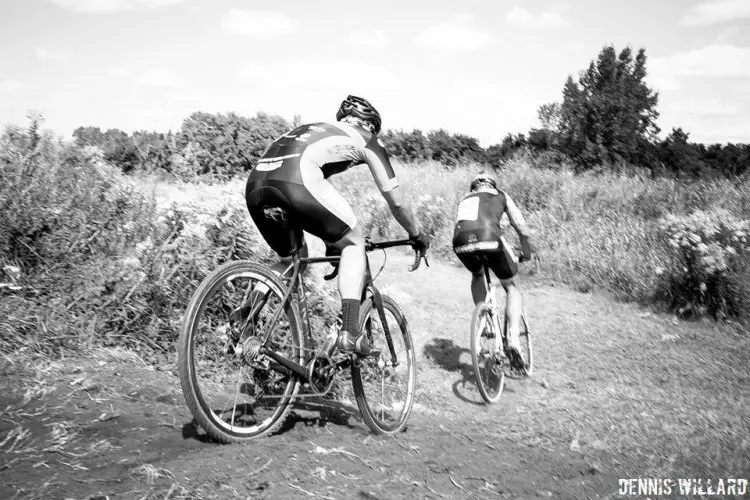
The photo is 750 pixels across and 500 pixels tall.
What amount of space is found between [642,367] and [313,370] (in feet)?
17.3

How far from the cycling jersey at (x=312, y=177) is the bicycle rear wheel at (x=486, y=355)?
224 cm

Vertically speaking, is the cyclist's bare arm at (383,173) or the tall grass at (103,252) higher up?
the cyclist's bare arm at (383,173)

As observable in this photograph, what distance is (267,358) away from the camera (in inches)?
142

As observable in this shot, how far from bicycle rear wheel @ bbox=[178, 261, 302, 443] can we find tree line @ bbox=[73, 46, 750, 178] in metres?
3.85

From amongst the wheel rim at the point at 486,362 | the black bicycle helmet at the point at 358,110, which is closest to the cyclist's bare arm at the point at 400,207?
the black bicycle helmet at the point at 358,110

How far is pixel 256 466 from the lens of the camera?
3.18 m

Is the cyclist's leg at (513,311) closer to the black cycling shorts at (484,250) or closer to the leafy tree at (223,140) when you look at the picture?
the black cycling shorts at (484,250)

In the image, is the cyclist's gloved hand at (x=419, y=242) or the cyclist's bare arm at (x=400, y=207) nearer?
the cyclist's bare arm at (x=400, y=207)

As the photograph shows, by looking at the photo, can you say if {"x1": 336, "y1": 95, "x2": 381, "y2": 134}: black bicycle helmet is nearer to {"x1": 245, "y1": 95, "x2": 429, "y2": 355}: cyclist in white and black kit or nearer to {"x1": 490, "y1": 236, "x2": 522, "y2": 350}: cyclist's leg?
{"x1": 245, "y1": 95, "x2": 429, "y2": 355}: cyclist in white and black kit

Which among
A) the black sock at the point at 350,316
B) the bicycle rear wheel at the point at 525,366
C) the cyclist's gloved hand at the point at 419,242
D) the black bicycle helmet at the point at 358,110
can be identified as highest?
the black bicycle helmet at the point at 358,110

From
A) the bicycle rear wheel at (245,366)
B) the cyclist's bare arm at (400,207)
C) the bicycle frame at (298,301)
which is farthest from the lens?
the cyclist's bare arm at (400,207)

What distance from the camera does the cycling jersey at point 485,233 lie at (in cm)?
618

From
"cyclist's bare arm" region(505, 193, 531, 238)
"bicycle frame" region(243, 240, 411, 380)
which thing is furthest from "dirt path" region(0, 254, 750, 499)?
"cyclist's bare arm" region(505, 193, 531, 238)

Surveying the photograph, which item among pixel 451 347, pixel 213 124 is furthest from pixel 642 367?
pixel 213 124
